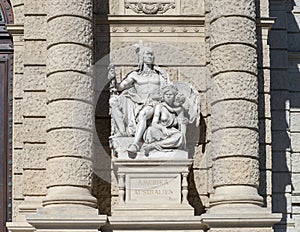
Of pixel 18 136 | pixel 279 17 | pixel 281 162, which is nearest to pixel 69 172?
pixel 18 136

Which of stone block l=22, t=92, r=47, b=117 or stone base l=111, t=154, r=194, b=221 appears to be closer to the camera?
stone base l=111, t=154, r=194, b=221

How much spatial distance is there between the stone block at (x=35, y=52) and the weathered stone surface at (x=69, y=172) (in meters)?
2.10

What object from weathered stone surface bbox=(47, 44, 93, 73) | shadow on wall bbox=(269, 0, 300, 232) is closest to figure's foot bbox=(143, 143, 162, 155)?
weathered stone surface bbox=(47, 44, 93, 73)

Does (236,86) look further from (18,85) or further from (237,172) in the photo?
(18,85)

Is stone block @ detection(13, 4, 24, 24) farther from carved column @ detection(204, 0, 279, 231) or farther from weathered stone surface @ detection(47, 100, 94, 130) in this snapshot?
carved column @ detection(204, 0, 279, 231)

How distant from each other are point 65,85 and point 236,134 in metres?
3.03

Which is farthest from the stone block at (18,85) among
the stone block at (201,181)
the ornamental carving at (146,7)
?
the stone block at (201,181)

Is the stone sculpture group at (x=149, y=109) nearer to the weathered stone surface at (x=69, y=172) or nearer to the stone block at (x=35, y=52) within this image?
the weathered stone surface at (x=69, y=172)

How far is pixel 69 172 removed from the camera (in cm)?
1502

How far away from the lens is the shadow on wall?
1739 centimetres

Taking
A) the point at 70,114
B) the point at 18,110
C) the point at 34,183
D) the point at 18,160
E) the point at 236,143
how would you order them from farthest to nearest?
the point at 18,110, the point at 18,160, the point at 34,183, the point at 236,143, the point at 70,114

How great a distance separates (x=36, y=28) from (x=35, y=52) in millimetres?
435

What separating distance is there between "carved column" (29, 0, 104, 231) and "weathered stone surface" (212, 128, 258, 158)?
2.23 m

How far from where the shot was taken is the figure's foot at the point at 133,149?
1530 centimetres
